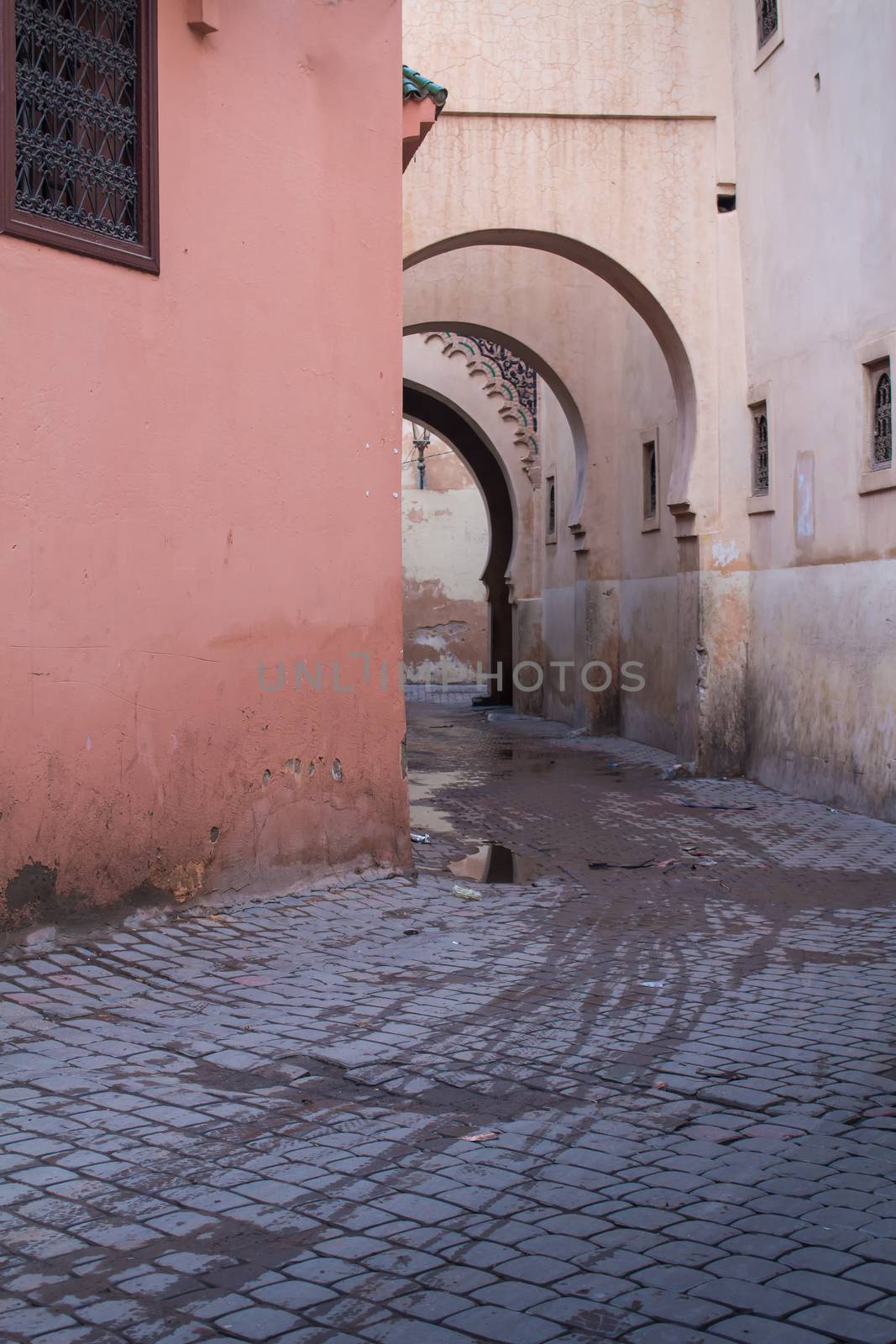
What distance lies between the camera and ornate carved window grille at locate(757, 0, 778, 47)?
11.5 m

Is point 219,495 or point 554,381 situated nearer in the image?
point 219,495

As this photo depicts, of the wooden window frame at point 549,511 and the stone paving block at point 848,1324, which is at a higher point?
the wooden window frame at point 549,511

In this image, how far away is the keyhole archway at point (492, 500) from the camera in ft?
77.9

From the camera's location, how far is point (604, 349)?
16.7 meters

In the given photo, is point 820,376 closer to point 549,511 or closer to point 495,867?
point 495,867

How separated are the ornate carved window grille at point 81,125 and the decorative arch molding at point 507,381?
1445 centimetres

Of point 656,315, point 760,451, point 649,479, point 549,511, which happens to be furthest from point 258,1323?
point 549,511

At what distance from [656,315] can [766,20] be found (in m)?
2.54

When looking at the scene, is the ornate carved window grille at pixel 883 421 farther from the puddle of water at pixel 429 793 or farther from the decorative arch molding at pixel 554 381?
the decorative arch molding at pixel 554 381

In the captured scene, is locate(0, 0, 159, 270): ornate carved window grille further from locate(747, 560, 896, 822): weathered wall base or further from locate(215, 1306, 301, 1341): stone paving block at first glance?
locate(747, 560, 896, 822): weathered wall base

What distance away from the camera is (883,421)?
32.2ft

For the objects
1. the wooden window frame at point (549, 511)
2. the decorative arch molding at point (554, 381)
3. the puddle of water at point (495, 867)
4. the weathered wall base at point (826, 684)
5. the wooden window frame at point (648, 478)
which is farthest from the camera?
the wooden window frame at point (549, 511)

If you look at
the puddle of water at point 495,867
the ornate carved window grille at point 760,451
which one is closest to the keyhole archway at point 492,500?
the ornate carved window grille at point 760,451

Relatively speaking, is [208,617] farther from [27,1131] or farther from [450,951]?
[27,1131]
